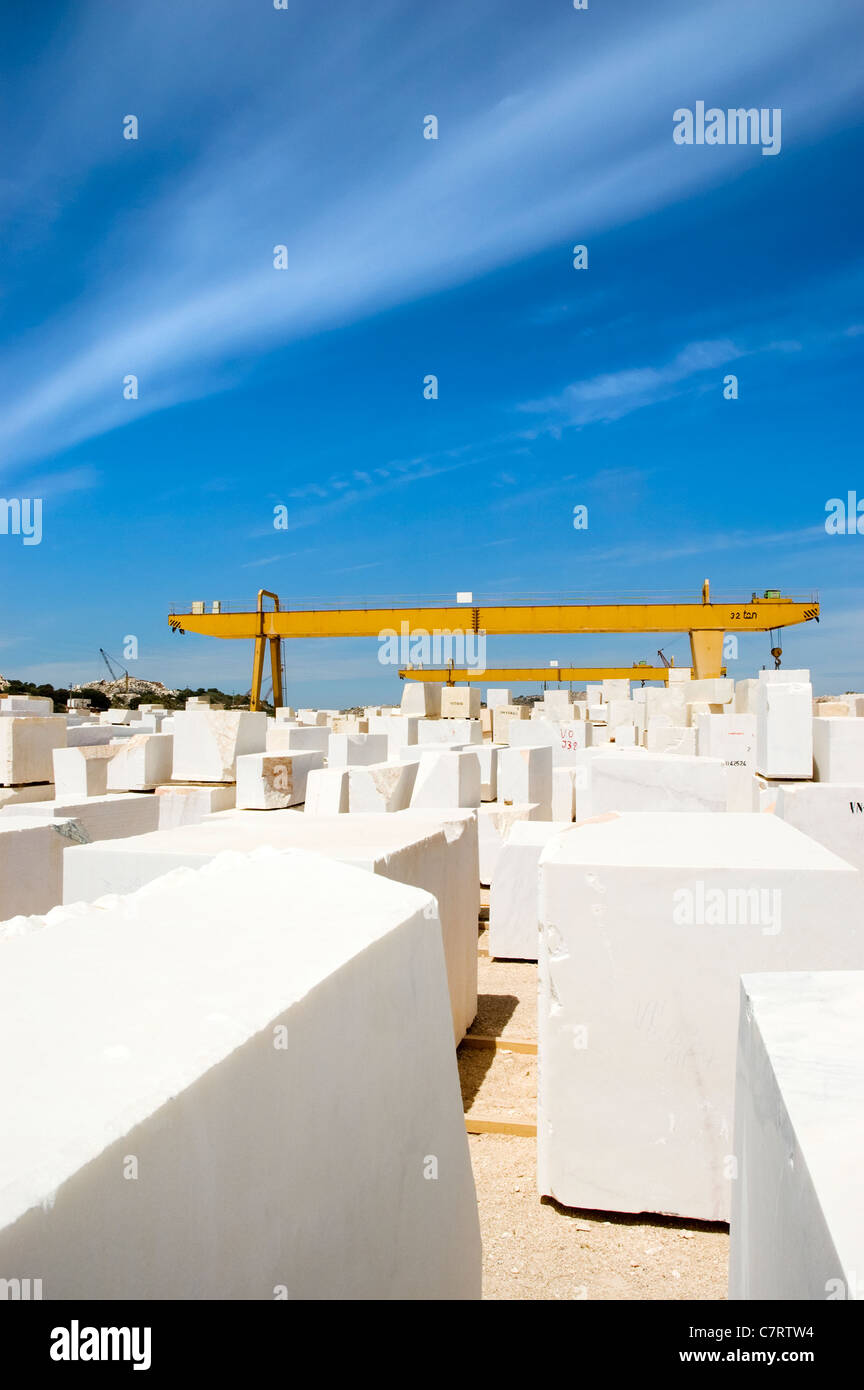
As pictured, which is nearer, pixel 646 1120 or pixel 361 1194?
pixel 361 1194

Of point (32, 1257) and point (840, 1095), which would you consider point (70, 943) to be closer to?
point (32, 1257)

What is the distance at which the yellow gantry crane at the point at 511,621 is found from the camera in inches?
757

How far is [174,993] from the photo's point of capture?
1.41m

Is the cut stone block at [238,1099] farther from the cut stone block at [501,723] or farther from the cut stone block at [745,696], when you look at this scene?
the cut stone block at [501,723]

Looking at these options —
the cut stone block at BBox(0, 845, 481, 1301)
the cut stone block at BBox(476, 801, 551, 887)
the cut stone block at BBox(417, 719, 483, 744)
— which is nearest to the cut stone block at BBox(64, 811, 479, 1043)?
the cut stone block at BBox(0, 845, 481, 1301)

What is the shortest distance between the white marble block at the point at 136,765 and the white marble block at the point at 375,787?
Answer: 1566 mm

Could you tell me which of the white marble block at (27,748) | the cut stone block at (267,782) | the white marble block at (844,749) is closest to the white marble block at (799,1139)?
the cut stone block at (267,782)

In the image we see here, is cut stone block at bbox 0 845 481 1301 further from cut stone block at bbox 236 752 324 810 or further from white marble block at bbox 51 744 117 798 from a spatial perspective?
white marble block at bbox 51 744 117 798

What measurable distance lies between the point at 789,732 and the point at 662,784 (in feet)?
6.81

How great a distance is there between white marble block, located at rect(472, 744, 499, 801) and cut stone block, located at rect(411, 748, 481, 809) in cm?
179

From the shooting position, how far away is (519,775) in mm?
9422

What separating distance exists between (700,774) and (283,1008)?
4928 millimetres

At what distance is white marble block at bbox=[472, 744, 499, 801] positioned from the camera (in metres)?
9.82

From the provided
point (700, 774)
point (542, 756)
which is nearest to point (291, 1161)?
point (700, 774)
